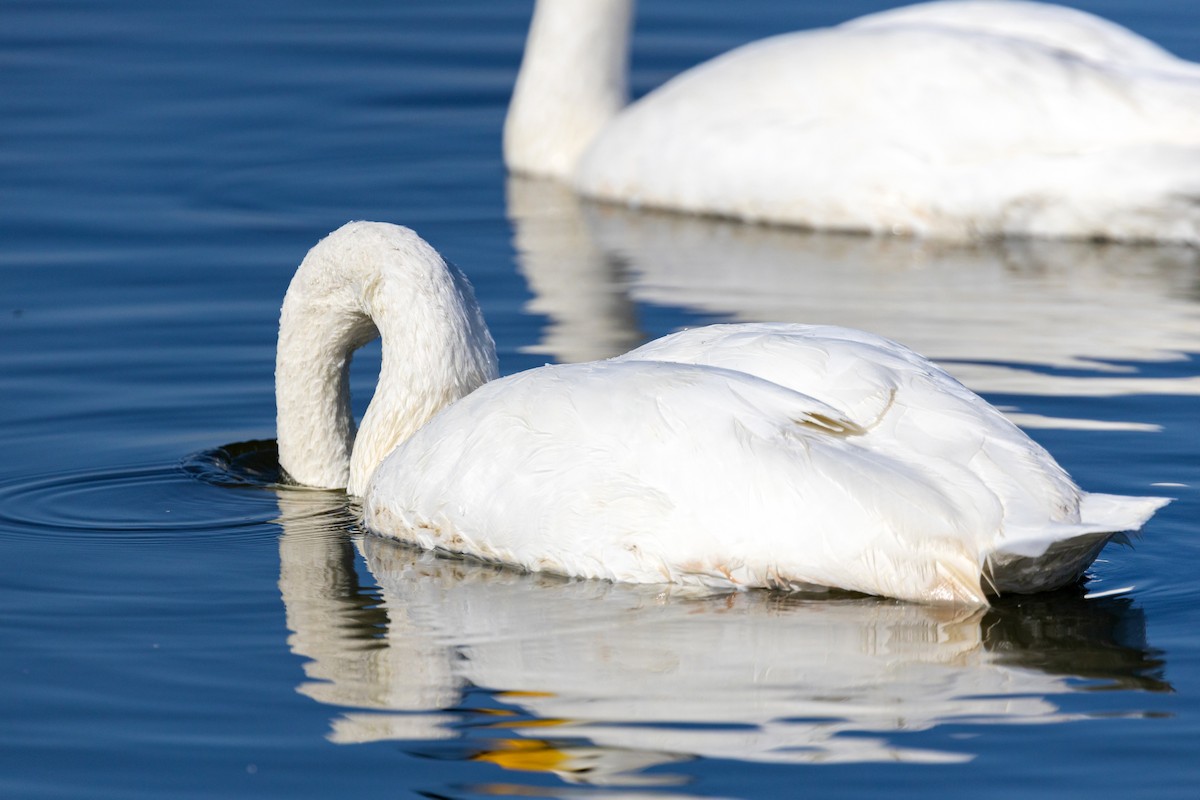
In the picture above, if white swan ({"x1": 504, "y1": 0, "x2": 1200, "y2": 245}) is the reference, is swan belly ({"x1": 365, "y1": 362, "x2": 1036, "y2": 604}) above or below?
below

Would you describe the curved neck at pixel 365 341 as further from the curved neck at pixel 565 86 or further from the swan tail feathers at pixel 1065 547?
the curved neck at pixel 565 86

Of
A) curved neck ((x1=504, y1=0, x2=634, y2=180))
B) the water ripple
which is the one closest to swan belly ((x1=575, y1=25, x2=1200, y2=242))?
curved neck ((x1=504, y1=0, x2=634, y2=180))

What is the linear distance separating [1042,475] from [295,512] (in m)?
2.69

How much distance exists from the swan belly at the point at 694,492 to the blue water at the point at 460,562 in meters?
0.13

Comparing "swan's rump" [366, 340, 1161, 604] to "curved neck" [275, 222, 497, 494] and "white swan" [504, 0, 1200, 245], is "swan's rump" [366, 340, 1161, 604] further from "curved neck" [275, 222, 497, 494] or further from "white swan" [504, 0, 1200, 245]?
"white swan" [504, 0, 1200, 245]

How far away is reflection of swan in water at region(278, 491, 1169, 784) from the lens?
5.65m

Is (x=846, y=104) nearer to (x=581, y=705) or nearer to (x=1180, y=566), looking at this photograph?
(x=1180, y=566)

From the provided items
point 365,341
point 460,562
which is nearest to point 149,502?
point 365,341

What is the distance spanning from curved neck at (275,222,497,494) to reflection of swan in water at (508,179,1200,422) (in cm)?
203

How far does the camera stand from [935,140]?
13.0 meters

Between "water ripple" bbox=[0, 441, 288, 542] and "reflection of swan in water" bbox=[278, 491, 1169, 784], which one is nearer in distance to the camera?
"reflection of swan in water" bbox=[278, 491, 1169, 784]

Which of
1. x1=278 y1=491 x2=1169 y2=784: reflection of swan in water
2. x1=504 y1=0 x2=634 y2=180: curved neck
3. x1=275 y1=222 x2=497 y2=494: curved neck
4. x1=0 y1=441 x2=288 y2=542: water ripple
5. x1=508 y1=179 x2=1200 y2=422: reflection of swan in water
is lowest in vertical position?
x1=278 y1=491 x2=1169 y2=784: reflection of swan in water

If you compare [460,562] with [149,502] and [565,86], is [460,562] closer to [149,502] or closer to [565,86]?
[149,502]

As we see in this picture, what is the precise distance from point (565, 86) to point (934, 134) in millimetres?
2815
